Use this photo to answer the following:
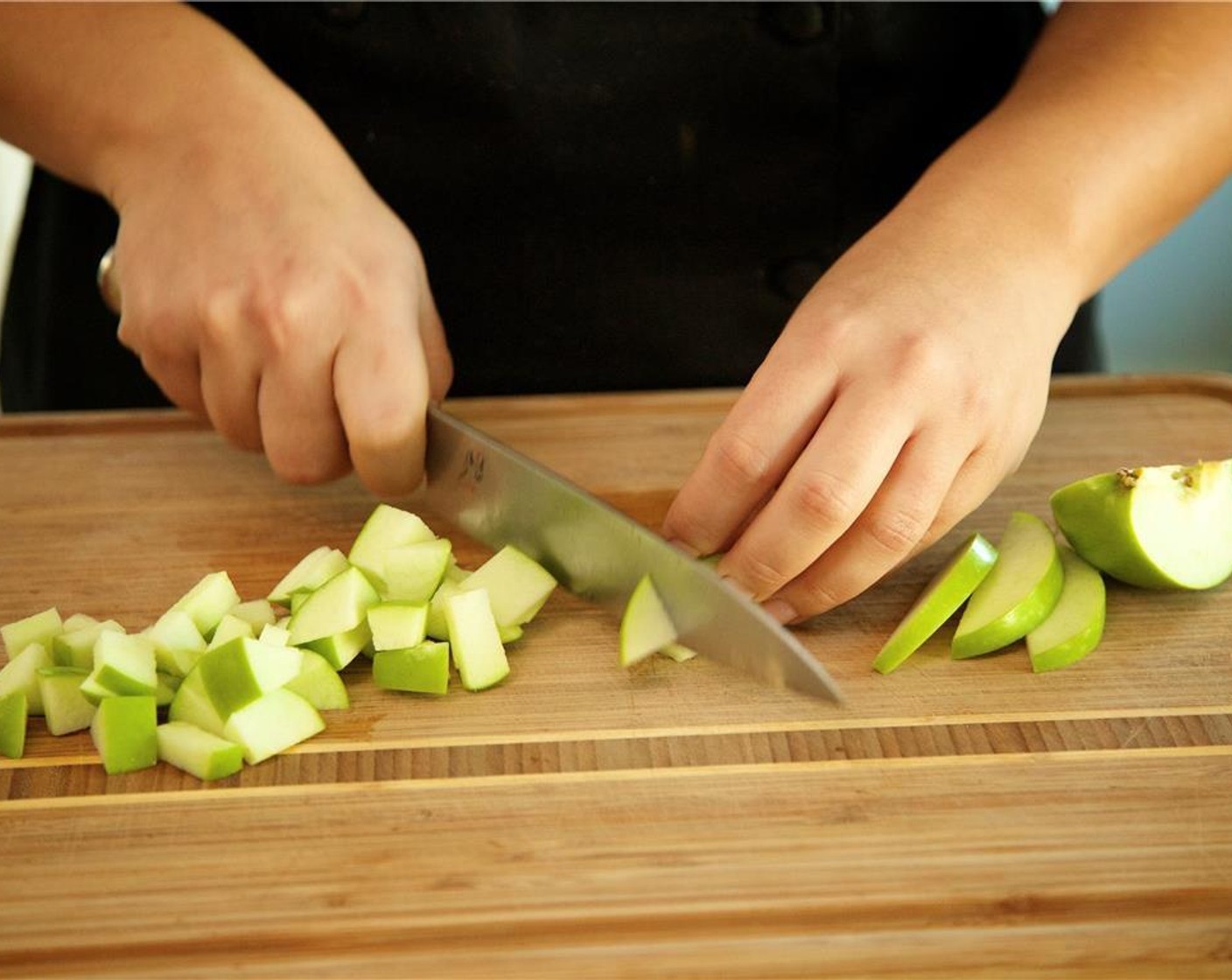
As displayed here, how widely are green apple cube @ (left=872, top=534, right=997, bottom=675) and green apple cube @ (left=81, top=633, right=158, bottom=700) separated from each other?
72 centimetres

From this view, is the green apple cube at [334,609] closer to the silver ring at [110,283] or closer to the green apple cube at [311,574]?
the green apple cube at [311,574]

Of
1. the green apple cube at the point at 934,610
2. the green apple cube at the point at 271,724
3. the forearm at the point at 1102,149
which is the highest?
the forearm at the point at 1102,149

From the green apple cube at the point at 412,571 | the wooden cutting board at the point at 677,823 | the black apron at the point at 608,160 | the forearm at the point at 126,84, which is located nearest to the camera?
the wooden cutting board at the point at 677,823

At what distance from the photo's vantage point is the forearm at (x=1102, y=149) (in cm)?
156

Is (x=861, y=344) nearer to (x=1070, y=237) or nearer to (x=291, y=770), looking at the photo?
(x=1070, y=237)

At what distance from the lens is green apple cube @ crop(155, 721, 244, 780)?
1242 millimetres

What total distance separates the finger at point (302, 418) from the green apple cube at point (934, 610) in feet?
2.17

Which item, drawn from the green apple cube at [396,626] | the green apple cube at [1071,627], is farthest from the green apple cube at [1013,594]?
the green apple cube at [396,626]

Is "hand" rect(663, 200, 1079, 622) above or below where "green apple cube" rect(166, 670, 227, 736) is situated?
above

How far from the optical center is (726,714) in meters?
1.32

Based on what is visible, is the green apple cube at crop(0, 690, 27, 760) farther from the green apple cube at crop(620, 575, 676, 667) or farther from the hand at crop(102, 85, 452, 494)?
the green apple cube at crop(620, 575, 676, 667)

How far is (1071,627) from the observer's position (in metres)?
1.40

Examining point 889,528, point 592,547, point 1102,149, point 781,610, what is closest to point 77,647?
point 592,547

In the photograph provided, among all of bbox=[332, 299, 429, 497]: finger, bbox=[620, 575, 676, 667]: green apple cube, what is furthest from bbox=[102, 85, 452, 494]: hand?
bbox=[620, 575, 676, 667]: green apple cube
